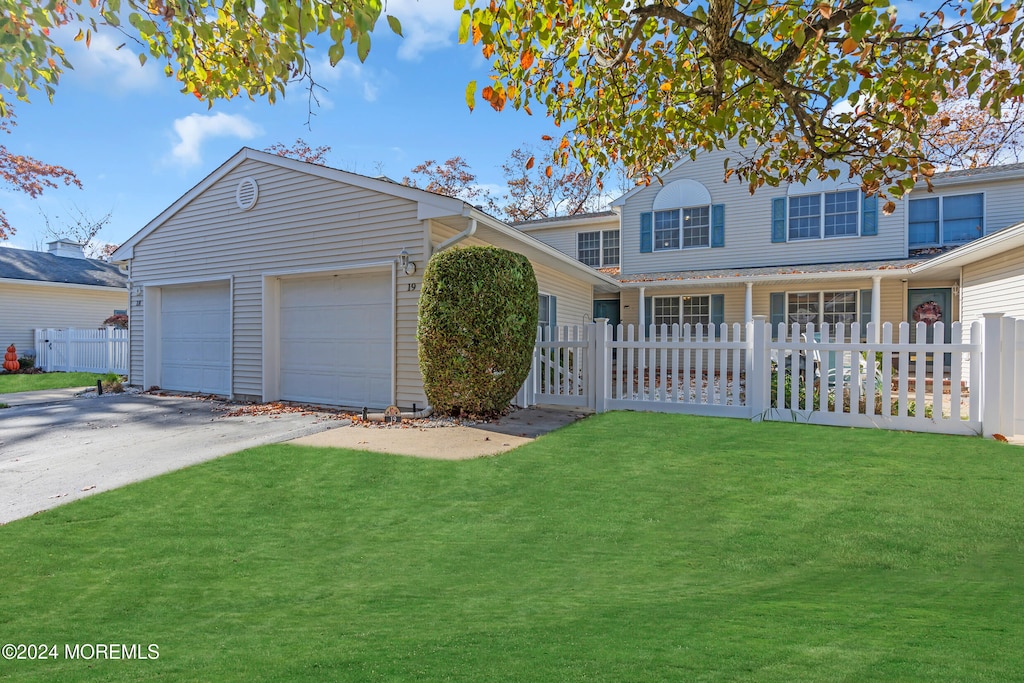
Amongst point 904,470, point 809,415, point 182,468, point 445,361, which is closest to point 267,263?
point 445,361

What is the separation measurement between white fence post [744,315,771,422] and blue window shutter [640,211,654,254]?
1048 centimetres

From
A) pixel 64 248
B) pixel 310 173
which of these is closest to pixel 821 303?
pixel 310 173

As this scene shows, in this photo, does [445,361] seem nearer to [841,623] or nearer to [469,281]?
[469,281]

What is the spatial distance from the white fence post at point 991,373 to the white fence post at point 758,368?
2180mm

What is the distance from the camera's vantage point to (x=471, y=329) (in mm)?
7031

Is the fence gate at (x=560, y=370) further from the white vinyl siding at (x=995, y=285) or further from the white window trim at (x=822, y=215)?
the white window trim at (x=822, y=215)

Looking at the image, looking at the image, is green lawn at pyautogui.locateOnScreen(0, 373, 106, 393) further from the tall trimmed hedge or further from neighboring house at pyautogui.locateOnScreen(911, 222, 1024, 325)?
neighboring house at pyautogui.locateOnScreen(911, 222, 1024, 325)

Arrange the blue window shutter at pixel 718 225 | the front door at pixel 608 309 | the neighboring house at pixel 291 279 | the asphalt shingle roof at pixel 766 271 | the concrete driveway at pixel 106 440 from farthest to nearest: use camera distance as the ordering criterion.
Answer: the front door at pixel 608 309, the blue window shutter at pixel 718 225, the asphalt shingle roof at pixel 766 271, the neighboring house at pixel 291 279, the concrete driveway at pixel 106 440

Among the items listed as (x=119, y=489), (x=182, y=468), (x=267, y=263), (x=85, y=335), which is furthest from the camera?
(x=85, y=335)

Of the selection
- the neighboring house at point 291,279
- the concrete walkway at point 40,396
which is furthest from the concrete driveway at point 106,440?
the neighboring house at point 291,279

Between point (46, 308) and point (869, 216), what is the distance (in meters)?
26.5

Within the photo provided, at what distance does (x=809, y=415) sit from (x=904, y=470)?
2.18 m

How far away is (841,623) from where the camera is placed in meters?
2.19

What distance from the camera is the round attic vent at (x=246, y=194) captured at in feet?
33.1
